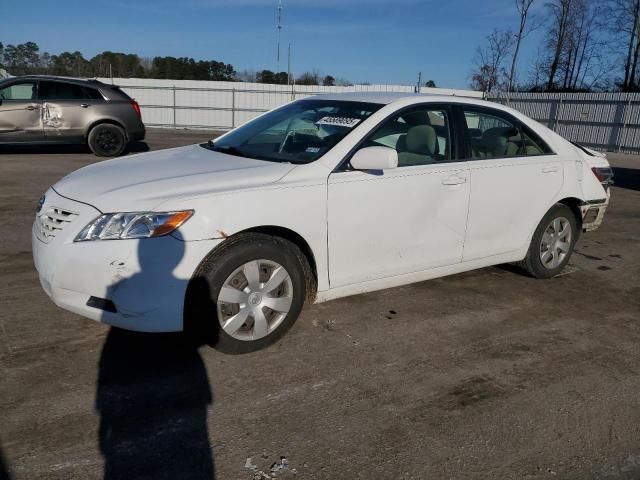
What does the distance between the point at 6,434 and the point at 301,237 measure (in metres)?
1.88

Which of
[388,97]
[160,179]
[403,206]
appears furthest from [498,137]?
[160,179]

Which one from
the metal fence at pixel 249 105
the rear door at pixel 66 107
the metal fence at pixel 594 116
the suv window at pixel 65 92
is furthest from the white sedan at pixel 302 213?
the metal fence at pixel 249 105

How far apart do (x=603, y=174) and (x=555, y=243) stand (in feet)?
2.93

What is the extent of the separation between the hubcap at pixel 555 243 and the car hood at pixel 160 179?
106 inches

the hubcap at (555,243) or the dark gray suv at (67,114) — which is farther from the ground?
the dark gray suv at (67,114)

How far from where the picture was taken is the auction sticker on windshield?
384 cm

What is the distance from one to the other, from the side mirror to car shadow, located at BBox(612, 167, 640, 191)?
10600 millimetres

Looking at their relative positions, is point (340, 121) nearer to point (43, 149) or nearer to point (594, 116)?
point (43, 149)

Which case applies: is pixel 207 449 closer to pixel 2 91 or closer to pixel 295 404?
pixel 295 404

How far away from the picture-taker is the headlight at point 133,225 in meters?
2.95

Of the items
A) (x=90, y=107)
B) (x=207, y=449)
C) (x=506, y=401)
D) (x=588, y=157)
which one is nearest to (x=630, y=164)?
(x=588, y=157)

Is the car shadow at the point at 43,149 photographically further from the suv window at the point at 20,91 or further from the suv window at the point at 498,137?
the suv window at the point at 498,137

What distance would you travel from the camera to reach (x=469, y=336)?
12.6 feet

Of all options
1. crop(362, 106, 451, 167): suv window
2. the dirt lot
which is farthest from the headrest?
the dirt lot
